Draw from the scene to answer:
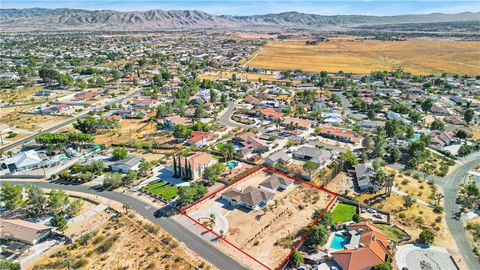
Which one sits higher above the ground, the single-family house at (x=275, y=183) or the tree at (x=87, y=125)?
the tree at (x=87, y=125)

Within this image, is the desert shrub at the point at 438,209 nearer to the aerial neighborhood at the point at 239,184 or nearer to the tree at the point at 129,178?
the aerial neighborhood at the point at 239,184

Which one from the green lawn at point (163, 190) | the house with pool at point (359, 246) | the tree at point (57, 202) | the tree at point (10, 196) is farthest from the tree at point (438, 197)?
the tree at point (10, 196)

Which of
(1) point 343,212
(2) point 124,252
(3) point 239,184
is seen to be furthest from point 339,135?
(2) point 124,252

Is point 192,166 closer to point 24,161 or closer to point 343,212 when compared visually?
point 343,212

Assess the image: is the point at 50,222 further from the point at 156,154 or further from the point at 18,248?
the point at 156,154

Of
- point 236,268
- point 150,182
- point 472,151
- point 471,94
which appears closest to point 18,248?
point 150,182

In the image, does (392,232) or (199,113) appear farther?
(199,113)
